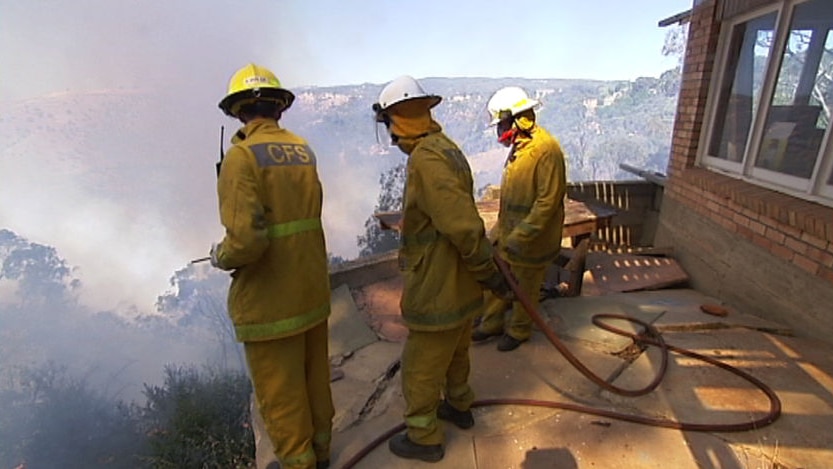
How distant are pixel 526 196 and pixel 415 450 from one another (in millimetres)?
1709

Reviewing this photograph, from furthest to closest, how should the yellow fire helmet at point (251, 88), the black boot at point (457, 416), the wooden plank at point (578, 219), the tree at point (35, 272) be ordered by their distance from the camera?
1. the tree at point (35, 272)
2. the wooden plank at point (578, 219)
3. the black boot at point (457, 416)
4. the yellow fire helmet at point (251, 88)

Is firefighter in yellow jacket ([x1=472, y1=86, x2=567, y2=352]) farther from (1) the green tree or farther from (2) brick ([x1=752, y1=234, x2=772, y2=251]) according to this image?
(1) the green tree

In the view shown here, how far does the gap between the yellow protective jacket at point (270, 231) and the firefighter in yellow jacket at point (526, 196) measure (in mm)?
1484

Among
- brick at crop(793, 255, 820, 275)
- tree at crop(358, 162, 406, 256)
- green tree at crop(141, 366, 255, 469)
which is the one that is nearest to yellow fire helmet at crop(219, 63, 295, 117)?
brick at crop(793, 255, 820, 275)

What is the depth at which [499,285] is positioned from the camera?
76.9 inches

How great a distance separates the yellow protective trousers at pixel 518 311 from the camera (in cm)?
295

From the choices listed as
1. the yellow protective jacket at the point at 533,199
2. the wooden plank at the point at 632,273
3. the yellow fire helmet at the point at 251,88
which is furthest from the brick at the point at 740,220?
the yellow fire helmet at the point at 251,88

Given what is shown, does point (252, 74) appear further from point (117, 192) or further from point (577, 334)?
point (117, 192)

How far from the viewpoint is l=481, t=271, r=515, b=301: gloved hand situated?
192 centimetres

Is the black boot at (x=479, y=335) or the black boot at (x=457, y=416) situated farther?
the black boot at (x=479, y=335)

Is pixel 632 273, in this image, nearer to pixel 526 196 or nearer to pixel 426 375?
pixel 526 196

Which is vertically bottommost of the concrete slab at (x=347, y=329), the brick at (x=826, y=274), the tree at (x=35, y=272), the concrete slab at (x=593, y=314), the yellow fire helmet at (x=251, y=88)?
the tree at (x=35, y=272)

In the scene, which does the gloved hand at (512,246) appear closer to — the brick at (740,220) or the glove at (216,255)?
the glove at (216,255)

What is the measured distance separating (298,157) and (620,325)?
2777mm
